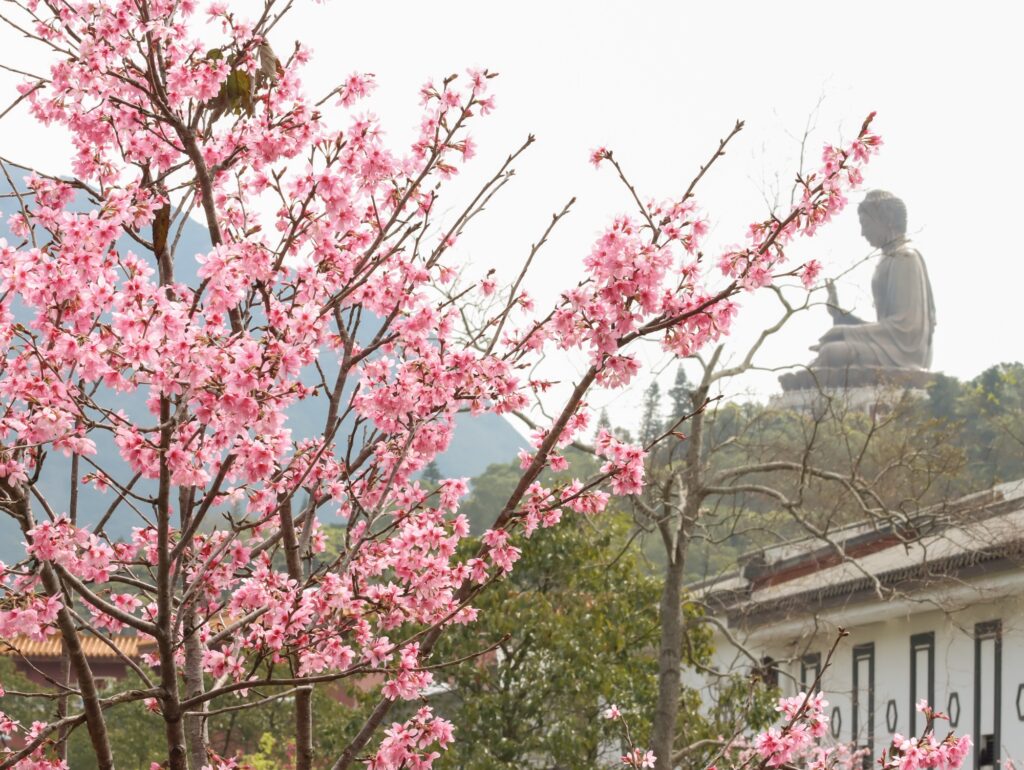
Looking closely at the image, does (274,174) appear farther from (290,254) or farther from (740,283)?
(740,283)

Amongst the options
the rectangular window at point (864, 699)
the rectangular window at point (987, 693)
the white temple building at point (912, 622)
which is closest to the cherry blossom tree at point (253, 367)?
the white temple building at point (912, 622)

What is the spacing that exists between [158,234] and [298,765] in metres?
1.86

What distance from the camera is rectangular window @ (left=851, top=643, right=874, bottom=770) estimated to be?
57.5ft

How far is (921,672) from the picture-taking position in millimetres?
16656

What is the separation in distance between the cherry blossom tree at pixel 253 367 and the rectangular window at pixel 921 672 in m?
11.5

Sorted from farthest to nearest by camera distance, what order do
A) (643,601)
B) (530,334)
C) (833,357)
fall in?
(833,357) → (643,601) → (530,334)

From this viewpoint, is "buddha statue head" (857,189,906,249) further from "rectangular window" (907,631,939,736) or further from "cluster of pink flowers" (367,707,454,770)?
"cluster of pink flowers" (367,707,454,770)

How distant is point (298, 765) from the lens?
5.00 meters

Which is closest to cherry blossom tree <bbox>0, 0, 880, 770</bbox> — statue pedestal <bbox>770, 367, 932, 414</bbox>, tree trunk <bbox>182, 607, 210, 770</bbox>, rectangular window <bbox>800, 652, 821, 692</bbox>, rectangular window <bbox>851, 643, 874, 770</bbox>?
tree trunk <bbox>182, 607, 210, 770</bbox>

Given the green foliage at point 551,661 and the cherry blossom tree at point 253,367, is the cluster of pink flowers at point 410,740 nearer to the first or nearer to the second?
the cherry blossom tree at point 253,367

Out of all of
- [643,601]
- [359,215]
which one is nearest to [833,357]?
[643,601]

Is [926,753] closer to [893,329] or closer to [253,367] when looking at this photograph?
[253,367]

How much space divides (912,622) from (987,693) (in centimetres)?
182

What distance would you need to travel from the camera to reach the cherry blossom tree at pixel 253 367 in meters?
4.29
